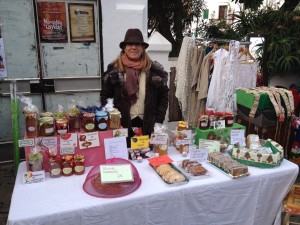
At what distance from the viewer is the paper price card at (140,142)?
190 cm

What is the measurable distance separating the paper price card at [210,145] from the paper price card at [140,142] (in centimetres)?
46

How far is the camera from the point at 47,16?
3.49m

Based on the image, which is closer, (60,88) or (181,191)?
(181,191)

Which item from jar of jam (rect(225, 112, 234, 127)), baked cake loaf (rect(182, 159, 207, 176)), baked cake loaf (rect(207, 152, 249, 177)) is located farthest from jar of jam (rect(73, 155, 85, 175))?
jar of jam (rect(225, 112, 234, 127))

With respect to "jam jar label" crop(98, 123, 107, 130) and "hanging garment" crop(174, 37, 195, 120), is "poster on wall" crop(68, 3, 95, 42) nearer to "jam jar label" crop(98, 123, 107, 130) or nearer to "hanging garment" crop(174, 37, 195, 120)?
"hanging garment" crop(174, 37, 195, 120)

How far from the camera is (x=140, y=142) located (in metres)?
1.91

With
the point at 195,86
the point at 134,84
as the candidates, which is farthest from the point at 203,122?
the point at 195,86

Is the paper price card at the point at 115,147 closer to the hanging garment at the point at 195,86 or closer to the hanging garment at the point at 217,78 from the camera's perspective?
the hanging garment at the point at 217,78

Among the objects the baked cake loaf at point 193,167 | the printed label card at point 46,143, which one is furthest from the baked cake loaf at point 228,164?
the printed label card at point 46,143

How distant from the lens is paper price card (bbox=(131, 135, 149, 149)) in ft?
6.23

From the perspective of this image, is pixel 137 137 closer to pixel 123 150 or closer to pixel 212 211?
pixel 123 150

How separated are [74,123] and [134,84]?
2.57ft

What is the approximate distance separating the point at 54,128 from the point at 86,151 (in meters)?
0.26

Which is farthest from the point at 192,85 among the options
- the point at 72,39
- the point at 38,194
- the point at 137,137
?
the point at 38,194
